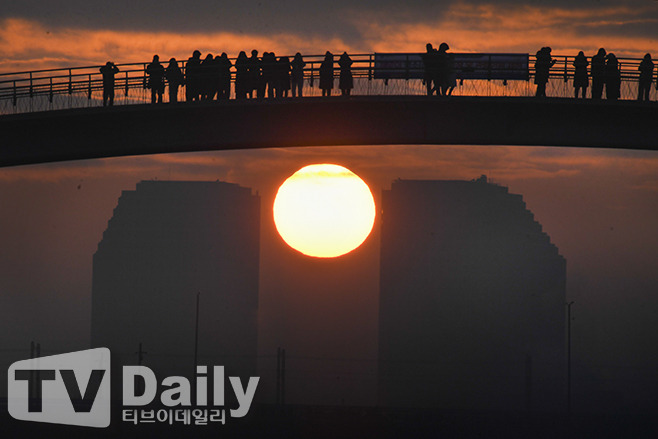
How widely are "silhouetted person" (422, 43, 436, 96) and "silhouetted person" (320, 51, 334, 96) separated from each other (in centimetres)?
324

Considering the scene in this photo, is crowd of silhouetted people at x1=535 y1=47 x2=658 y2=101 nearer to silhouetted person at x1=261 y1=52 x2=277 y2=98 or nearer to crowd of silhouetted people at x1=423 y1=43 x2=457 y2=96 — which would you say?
crowd of silhouetted people at x1=423 y1=43 x2=457 y2=96

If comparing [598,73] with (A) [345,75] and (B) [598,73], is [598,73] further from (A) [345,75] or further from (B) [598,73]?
(A) [345,75]

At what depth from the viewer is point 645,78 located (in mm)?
38750

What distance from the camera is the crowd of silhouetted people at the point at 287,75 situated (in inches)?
1505

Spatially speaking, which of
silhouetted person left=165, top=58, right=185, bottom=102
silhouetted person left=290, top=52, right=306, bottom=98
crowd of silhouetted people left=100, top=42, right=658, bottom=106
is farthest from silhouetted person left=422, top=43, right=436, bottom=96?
silhouetted person left=165, top=58, right=185, bottom=102

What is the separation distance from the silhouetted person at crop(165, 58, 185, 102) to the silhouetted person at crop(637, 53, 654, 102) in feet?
52.6

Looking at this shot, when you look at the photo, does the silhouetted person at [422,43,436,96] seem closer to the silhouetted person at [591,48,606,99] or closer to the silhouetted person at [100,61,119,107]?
the silhouetted person at [591,48,606,99]

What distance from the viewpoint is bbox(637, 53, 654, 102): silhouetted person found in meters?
38.3

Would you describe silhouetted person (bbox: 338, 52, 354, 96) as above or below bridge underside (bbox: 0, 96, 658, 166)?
Answer: above

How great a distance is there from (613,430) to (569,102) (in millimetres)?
62782

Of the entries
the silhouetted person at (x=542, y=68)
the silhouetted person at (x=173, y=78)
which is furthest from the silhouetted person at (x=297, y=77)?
the silhouetted person at (x=542, y=68)

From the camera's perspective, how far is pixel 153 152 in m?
41.8

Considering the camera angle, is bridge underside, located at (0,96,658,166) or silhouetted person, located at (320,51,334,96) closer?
silhouetted person, located at (320,51,334,96)

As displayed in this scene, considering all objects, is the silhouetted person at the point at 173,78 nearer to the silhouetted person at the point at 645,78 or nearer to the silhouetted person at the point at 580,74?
the silhouetted person at the point at 580,74
